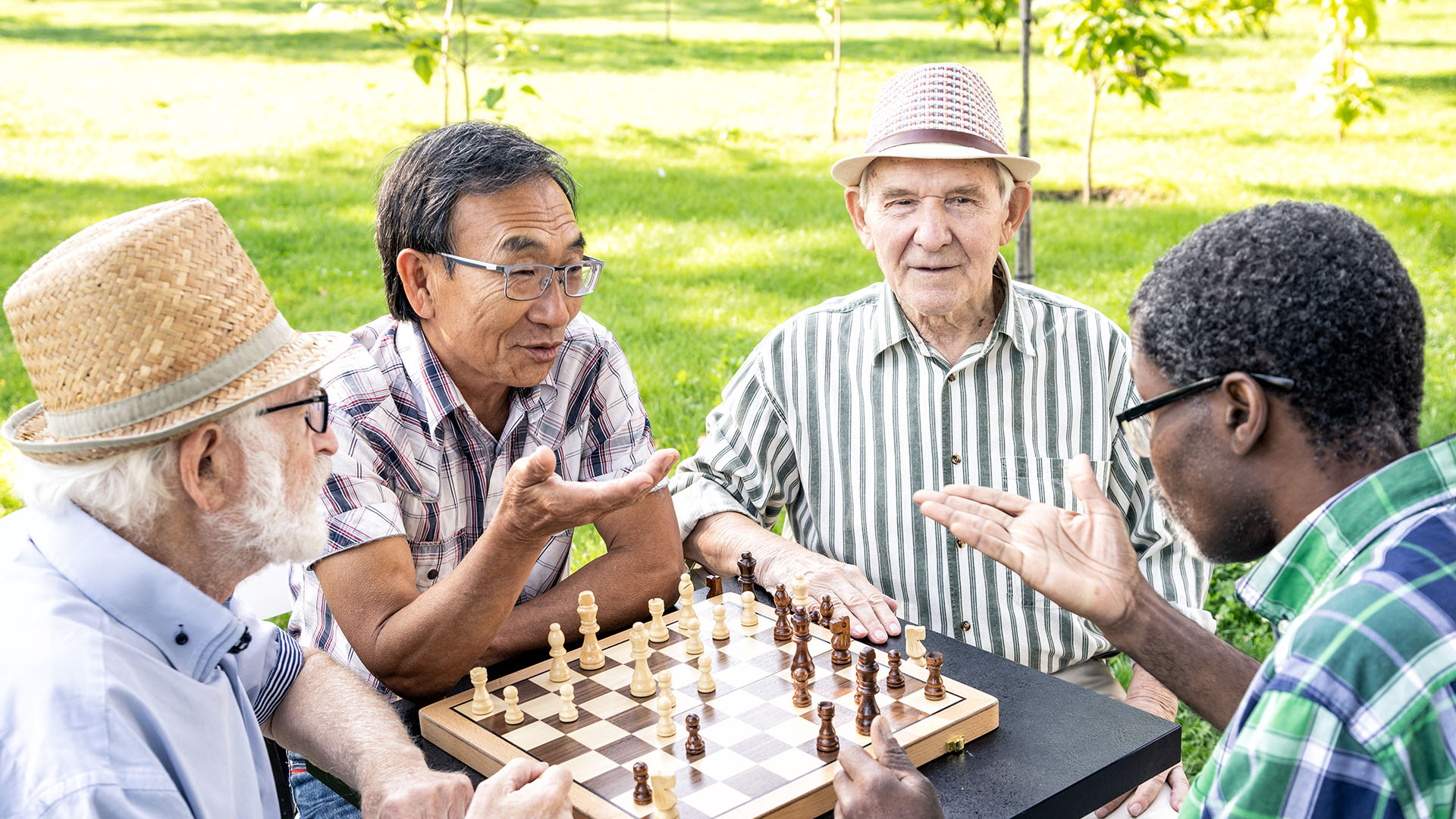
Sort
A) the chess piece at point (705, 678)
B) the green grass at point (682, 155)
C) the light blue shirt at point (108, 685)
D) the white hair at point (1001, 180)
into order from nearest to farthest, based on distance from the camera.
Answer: the light blue shirt at point (108, 685)
the chess piece at point (705, 678)
the white hair at point (1001, 180)
the green grass at point (682, 155)

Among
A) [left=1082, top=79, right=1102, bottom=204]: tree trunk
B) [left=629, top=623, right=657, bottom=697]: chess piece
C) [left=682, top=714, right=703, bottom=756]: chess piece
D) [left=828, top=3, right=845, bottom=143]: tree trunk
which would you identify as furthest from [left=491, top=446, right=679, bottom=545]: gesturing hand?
[left=828, top=3, right=845, bottom=143]: tree trunk

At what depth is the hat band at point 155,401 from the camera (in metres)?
1.79

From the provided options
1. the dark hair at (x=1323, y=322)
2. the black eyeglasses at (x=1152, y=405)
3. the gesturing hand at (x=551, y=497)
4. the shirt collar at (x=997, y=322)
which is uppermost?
the dark hair at (x=1323, y=322)

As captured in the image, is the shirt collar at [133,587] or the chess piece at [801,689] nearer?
the shirt collar at [133,587]

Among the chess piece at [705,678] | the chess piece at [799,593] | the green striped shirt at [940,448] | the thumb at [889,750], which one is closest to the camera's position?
the thumb at [889,750]

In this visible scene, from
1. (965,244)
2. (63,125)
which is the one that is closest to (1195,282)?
(965,244)

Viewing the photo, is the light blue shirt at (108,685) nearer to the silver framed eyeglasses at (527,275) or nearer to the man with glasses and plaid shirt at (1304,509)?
the silver framed eyeglasses at (527,275)

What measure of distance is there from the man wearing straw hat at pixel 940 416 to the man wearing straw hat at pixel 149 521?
135 cm

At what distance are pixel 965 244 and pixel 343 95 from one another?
14.3 m

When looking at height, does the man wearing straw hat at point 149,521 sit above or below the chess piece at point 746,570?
above

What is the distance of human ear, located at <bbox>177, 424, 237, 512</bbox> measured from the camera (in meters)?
1.87

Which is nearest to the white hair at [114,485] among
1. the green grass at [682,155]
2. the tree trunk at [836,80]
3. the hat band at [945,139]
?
the hat band at [945,139]

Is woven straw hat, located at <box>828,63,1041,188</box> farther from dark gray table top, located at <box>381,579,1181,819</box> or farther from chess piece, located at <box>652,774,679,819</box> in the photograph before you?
chess piece, located at <box>652,774,679,819</box>

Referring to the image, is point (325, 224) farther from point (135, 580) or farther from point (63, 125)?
point (135, 580)
